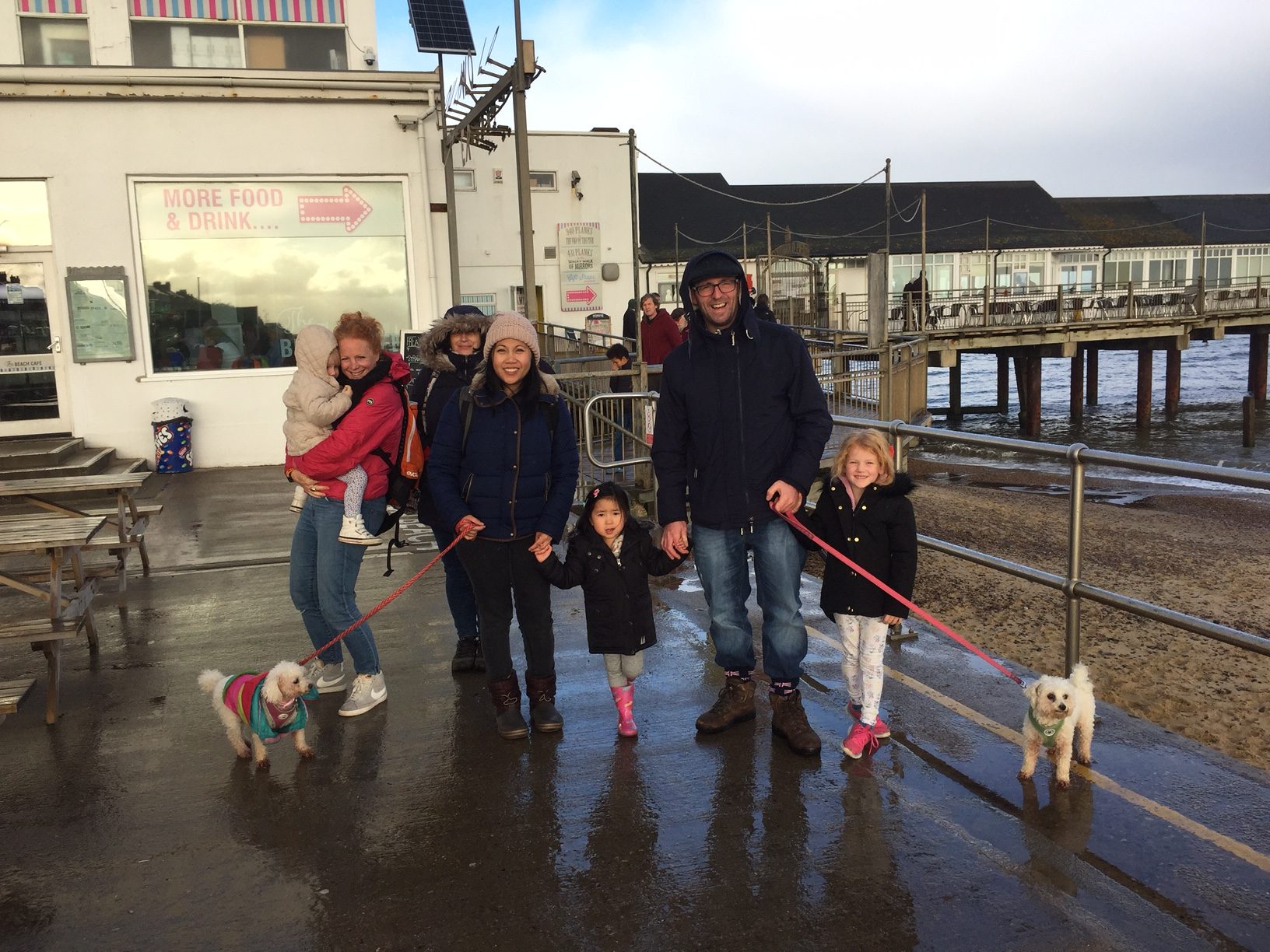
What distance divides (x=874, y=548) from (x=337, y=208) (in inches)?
429

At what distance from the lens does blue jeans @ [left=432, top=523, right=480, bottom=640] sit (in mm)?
5195

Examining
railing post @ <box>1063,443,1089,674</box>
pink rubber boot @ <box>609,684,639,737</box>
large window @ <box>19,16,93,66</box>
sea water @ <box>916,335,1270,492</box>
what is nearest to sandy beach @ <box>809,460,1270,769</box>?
sea water @ <box>916,335,1270,492</box>

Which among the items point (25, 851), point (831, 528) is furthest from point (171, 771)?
point (831, 528)

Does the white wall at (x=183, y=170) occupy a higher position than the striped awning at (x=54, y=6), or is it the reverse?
the striped awning at (x=54, y=6)

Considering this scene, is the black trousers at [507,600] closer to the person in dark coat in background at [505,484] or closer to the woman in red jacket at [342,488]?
the person in dark coat in background at [505,484]

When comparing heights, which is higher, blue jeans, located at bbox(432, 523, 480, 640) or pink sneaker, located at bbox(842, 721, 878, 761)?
blue jeans, located at bbox(432, 523, 480, 640)

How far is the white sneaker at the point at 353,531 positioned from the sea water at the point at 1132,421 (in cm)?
640

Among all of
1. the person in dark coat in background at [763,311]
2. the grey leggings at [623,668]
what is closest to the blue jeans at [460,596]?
the grey leggings at [623,668]

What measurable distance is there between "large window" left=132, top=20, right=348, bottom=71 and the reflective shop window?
5.70 feet

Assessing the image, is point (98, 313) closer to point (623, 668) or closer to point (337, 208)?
point (337, 208)

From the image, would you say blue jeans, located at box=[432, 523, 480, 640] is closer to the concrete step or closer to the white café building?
the concrete step

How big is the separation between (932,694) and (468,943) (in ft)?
8.48

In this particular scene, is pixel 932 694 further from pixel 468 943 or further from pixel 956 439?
pixel 468 943

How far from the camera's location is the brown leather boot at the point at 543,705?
4.49 meters
